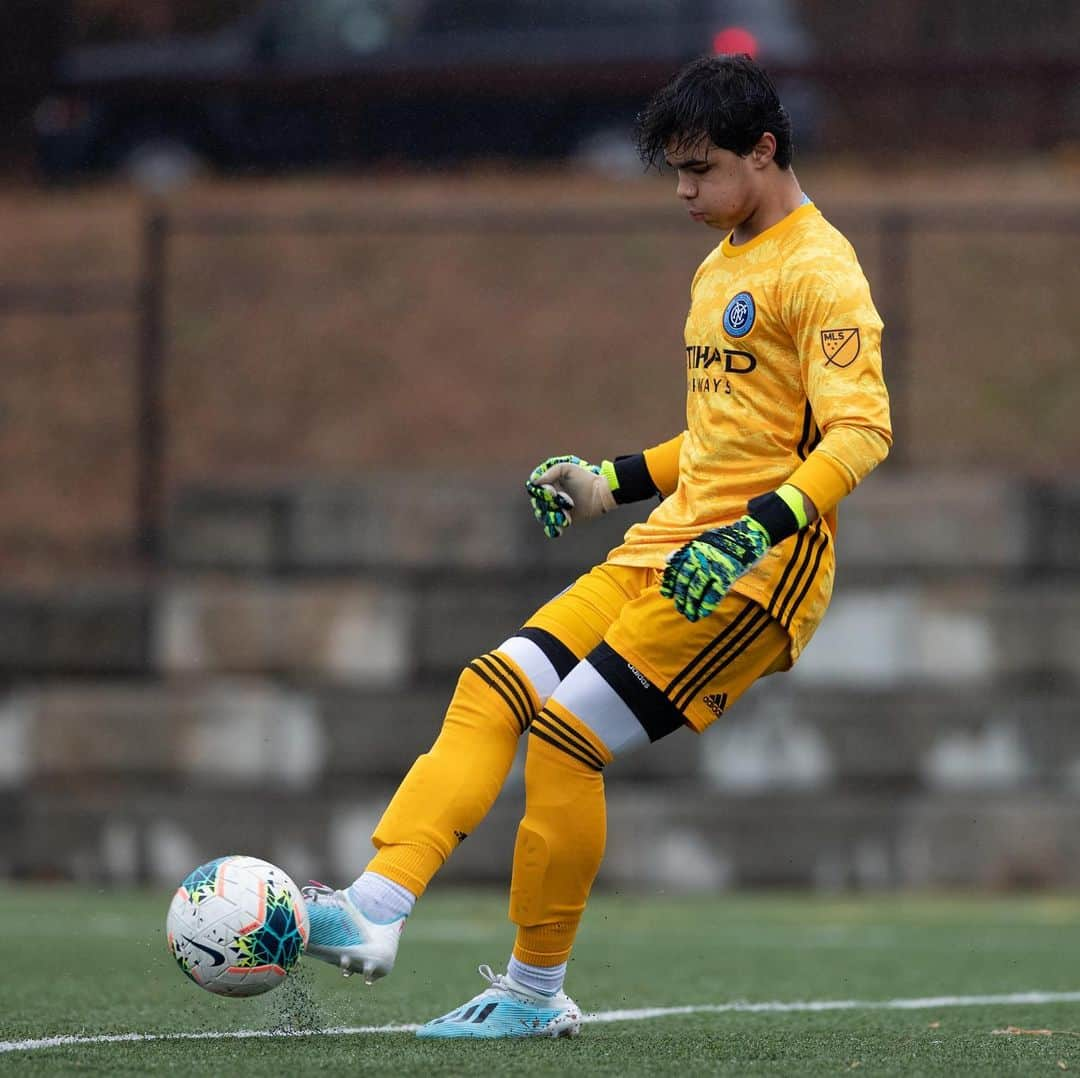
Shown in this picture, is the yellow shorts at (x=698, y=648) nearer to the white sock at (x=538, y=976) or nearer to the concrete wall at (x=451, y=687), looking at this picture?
the white sock at (x=538, y=976)

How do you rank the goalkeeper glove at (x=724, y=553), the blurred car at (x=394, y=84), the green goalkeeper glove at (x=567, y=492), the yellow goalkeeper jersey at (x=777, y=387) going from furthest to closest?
the blurred car at (x=394, y=84) → the green goalkeeper glove at (x=567, y=492) → the yellow goalkeeper jersey at (x=777, y=387) → the goalkeeper glove at (x=724, y=553)

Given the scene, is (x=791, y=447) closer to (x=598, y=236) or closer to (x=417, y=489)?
(x=417, y=489)

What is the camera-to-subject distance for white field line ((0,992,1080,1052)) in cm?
470

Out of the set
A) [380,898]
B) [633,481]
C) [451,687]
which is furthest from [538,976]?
[451,687]

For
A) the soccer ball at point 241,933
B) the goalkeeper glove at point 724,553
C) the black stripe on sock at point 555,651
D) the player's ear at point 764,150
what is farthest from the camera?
the black stripe on sock at point 555,651

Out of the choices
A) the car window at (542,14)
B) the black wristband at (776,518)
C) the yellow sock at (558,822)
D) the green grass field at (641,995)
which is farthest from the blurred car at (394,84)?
the black wristband at (776,518)

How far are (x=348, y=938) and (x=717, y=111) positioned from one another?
1.90m

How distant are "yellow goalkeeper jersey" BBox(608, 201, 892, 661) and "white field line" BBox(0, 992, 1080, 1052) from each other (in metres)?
1.21

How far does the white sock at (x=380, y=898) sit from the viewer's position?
4469 mm

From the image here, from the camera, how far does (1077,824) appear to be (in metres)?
10.2

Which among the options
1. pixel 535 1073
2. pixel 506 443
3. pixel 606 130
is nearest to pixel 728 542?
pixel 535 1073

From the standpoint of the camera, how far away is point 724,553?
14.0 feet

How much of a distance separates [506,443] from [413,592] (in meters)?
3.08

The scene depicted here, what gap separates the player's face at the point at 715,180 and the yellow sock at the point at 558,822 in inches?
44.7
